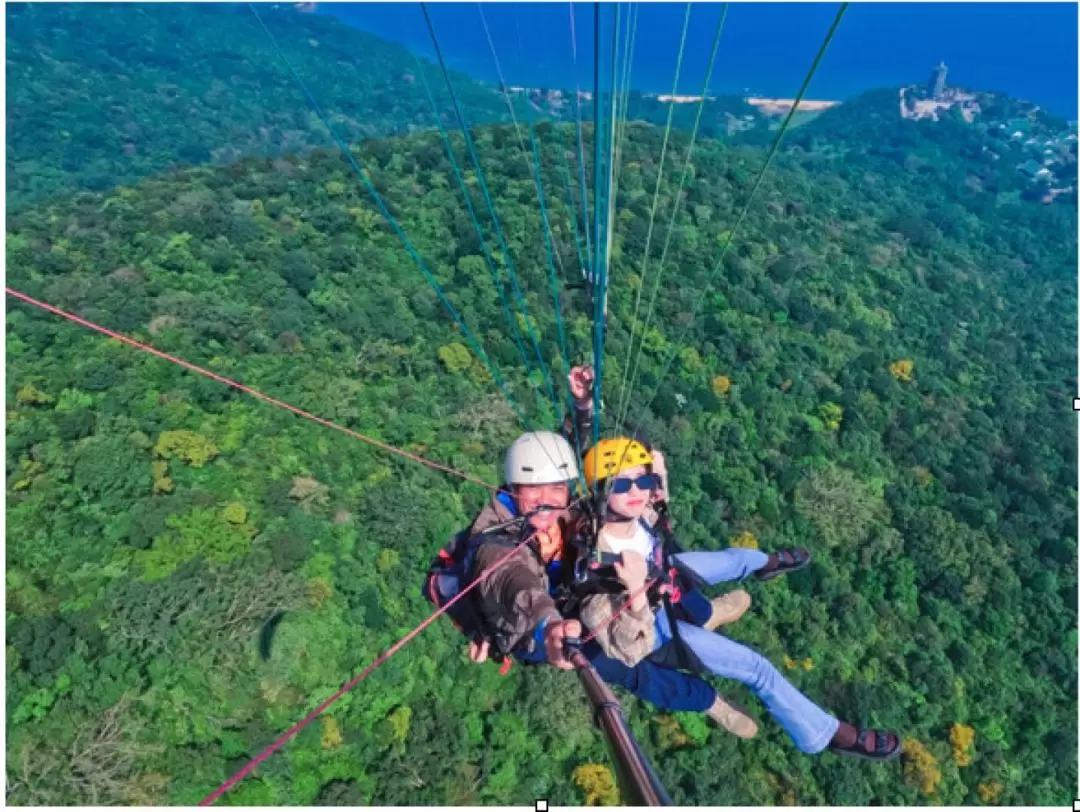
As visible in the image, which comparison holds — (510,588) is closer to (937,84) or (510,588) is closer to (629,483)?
(629,483)

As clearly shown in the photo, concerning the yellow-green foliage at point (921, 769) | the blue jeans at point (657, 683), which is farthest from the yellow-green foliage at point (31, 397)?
the yellow-green foliage at point (921, 769)

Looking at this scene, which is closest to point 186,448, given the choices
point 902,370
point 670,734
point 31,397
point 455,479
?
point 31,397

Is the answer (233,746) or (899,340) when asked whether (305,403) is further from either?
(899,340)

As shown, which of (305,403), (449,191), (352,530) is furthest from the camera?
(449,191)

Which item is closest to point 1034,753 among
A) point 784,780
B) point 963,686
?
point 963,686

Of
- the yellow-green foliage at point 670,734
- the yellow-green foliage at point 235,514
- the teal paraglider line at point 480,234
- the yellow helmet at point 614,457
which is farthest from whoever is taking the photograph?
the yellow-green foliage at point 670,734

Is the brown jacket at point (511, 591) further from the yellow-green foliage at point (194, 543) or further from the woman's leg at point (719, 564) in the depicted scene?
the yellow-green foliage at point (194, 543)

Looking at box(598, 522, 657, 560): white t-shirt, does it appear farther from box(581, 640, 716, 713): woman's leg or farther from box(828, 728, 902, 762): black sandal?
box(828, 728, 902, 762): black sandal
